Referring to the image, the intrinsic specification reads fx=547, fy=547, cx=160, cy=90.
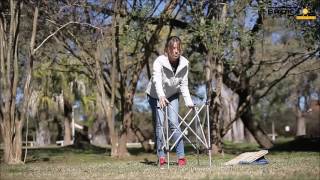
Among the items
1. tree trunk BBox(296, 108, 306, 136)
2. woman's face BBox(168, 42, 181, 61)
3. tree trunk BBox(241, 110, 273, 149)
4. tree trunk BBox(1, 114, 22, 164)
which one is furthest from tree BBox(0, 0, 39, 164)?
tree trunk BBox(296, 108, 306, 136)

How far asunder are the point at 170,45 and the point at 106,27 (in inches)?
270

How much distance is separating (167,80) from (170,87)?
0.52ft

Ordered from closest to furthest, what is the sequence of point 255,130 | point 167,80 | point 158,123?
1. point 167,80
2. point 158,123
3. point 255,130

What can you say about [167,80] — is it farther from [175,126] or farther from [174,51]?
[175,126]

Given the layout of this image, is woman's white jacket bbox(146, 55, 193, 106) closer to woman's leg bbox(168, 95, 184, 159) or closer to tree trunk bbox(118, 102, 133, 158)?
woman's leg bbox(168, 95, 184, 159)

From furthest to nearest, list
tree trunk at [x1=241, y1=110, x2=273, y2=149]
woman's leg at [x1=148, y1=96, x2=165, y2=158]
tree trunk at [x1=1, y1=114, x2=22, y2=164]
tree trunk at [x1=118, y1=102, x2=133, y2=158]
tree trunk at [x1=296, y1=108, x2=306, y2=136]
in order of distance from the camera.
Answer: tree trunk at [x1=296, y1=108, x2=306, y2=136]
tree trunk at [x1=241, y1=110, x2=273, y2=149]
tree trunk at [x1=118, y1=102, x2=133, y2=158]
tree trunk at [x1=1, y1=114, x2=22, y2=164]
woman's leg at [x1=148, y1=96, x2=165, y2=158]

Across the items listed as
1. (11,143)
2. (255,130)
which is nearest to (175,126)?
(11,143)

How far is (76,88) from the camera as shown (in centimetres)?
3644

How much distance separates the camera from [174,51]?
881 centimetres

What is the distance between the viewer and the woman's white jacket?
28.8 ft

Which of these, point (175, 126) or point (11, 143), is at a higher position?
point (175, 126)

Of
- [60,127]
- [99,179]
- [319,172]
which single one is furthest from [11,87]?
[60,127]

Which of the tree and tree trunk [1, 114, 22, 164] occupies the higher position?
the tree

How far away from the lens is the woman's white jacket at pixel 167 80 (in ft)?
28.8
